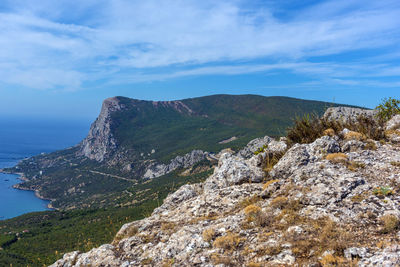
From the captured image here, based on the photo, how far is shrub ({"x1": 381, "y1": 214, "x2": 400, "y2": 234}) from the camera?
5.61 metres

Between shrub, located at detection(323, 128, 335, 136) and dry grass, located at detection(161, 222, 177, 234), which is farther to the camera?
shrub, located at detection(323, 128, 335, 136)

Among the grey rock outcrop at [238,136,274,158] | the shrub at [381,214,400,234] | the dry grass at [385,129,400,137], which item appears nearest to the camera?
the shrub at [381,214,400,234]

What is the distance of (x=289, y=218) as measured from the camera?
703 cm

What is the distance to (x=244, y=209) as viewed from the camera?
27.3 ft

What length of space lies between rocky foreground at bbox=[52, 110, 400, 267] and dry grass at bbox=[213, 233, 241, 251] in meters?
0.03

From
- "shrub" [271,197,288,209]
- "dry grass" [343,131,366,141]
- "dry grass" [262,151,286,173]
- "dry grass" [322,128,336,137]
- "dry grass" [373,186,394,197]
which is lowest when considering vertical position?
"shrub" [271,197,288,209]

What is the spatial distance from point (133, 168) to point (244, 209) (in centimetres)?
20044

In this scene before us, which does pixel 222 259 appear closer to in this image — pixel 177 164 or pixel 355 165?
pixel 355 165

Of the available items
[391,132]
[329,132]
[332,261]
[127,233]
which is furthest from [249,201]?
[391,132]

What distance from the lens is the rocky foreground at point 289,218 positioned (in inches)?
222

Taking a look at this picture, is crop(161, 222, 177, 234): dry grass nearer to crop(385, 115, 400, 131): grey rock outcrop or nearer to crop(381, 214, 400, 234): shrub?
crop(381, 214, 400, 234): shrub

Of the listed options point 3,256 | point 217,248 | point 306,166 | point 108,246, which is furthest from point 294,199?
point 3,256

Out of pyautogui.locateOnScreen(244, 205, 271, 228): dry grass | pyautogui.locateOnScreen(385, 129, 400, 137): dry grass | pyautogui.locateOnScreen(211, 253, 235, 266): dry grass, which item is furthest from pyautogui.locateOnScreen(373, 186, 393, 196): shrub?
pyautogui.locateOnScreen(385, 129, 400, 137): dry grass

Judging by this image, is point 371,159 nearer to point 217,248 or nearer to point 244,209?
point 244,209
